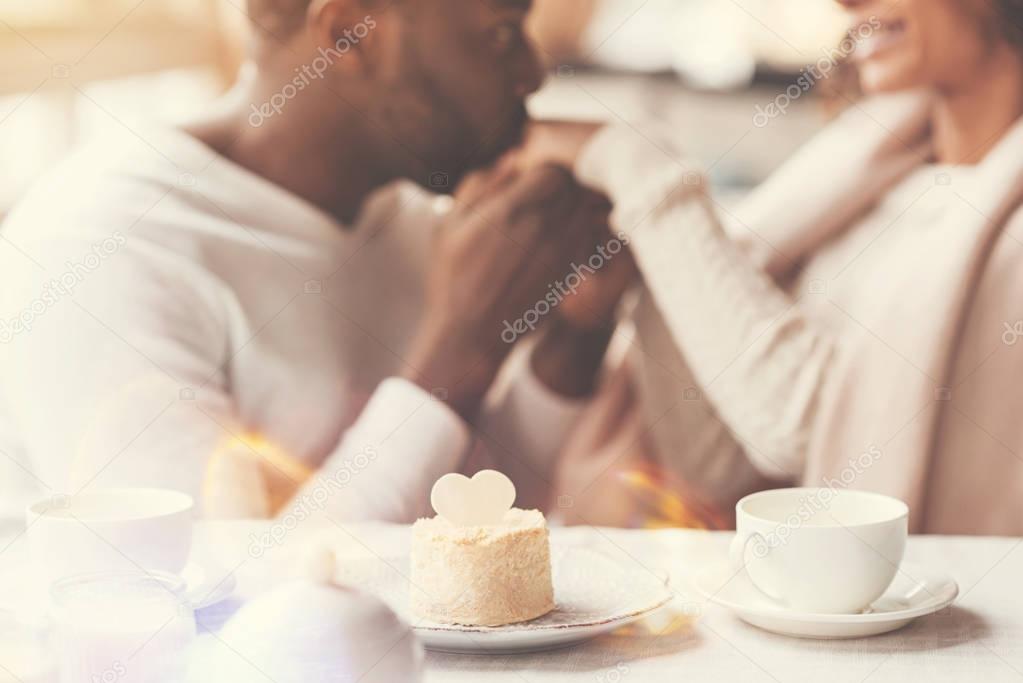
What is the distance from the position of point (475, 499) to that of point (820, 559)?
12.1 inches

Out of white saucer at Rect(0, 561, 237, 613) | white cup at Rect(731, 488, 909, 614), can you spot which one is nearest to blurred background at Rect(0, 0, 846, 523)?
white saucer at Rect(0, 561, 237, 613)

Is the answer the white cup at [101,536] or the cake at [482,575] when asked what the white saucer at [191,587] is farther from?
the cake at [482,575]

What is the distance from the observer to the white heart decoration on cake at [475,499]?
1107 mm

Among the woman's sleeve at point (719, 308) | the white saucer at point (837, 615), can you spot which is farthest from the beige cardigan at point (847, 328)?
the white saucer at point (837, 615)

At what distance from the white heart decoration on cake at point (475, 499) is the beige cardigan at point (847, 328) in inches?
40.7

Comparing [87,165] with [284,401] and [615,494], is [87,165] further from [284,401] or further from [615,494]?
[615,494]

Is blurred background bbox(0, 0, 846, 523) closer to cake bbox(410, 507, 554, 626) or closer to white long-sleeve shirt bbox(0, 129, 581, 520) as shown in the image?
white long-sleeve shirt bbox(0, 129, 581, 520)

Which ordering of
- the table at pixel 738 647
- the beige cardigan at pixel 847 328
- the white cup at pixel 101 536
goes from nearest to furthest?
the table at pixel 738 647, the white cup at pixel 101 536, the beige cardigan at pixel 847 328

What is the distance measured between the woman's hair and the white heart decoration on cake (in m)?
1.41

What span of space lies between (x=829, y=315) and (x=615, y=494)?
488 mm

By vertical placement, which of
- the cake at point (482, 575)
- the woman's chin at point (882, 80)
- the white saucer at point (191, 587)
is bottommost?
the white saucer at point (191, 587)

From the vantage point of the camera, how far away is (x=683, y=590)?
1.20 m

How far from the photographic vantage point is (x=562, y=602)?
113cm

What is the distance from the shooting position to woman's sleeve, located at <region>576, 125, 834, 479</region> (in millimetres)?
2082
